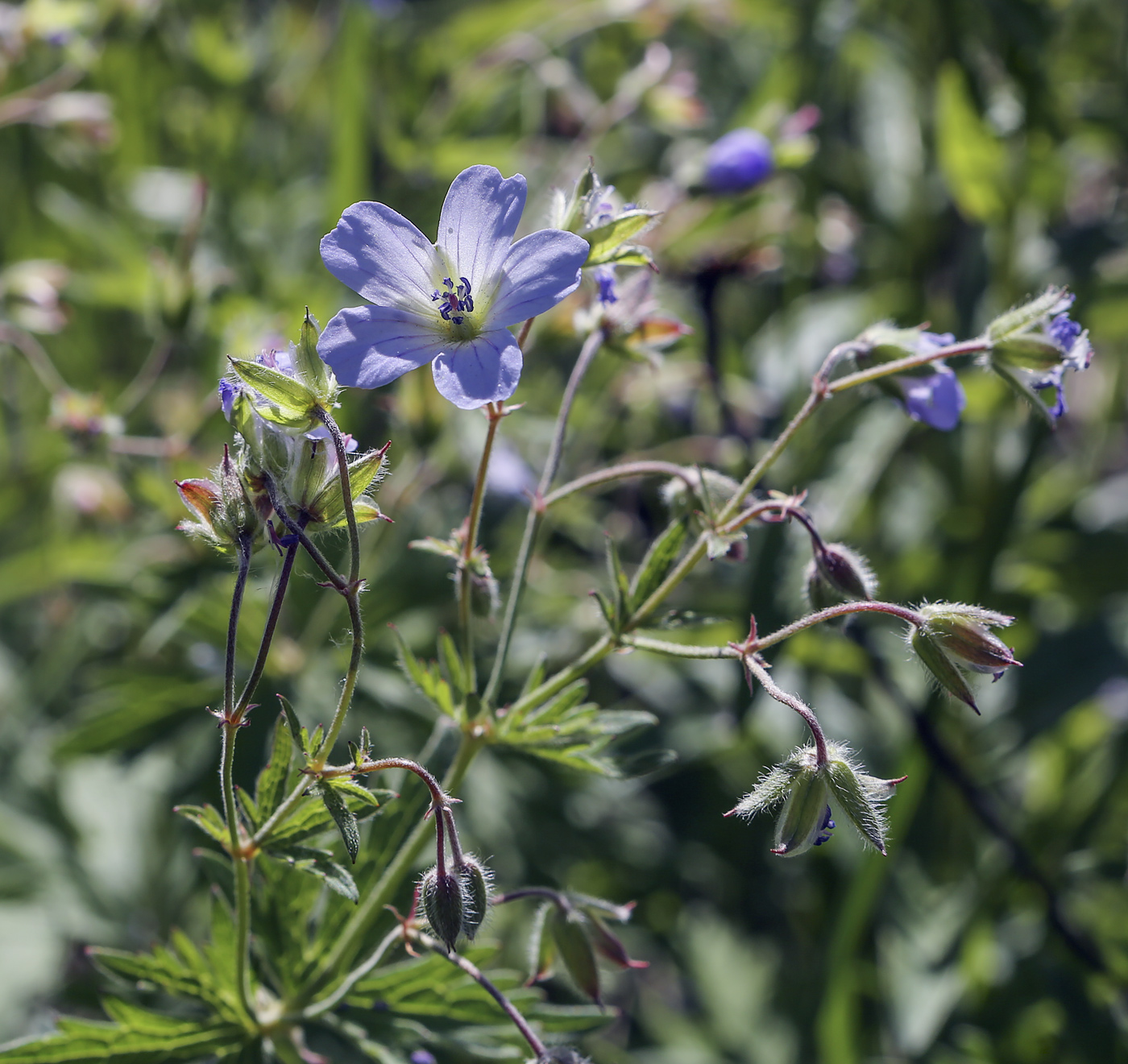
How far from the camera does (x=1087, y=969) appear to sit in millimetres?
1967

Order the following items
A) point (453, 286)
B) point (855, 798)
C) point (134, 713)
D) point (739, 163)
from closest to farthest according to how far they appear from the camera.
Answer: point (855, 798), point (453, 286), point (134, 713), point (739, 163)

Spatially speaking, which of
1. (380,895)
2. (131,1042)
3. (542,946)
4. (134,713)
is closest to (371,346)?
(380,895)

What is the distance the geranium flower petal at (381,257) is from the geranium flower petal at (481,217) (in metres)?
0.03

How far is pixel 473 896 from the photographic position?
A: 1062 millimetres

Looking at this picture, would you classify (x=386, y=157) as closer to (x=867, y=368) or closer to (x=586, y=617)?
(x=586, y=617)

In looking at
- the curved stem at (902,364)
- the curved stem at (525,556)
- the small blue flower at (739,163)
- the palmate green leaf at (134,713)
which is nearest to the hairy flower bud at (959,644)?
the curved stem at (902,364)

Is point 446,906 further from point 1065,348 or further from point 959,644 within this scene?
point 1065,348

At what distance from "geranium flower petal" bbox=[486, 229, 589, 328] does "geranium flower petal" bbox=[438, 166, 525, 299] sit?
1.4 inches

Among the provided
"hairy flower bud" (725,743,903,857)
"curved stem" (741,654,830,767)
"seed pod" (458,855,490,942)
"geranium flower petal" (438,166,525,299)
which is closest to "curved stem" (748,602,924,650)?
"curved stem" (741,654,830,767)

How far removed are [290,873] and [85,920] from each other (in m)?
1.11

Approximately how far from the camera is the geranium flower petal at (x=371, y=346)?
996 millimetres

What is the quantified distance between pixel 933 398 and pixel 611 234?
0.46 metres

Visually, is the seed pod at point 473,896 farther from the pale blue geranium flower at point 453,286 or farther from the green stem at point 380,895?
the pale blue geranium flower at point 453,286

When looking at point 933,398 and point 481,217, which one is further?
point 933,398
